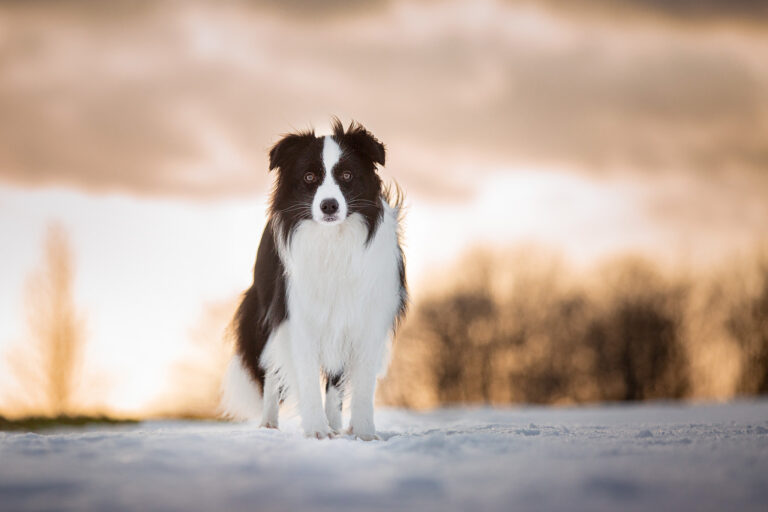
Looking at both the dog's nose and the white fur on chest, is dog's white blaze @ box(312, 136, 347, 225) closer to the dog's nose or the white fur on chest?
the dog's nose

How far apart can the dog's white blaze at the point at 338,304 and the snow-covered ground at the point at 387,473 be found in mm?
1016

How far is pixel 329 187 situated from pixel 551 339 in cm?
2431

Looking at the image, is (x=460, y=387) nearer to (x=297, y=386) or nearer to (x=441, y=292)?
(x=441, y=292)

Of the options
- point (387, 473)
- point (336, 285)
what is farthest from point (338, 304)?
point (387, 473)

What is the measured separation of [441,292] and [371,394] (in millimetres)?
22946

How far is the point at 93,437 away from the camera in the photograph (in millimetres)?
4055

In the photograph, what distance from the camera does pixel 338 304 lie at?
5.08 m

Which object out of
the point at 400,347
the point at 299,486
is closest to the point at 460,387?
the point at 400,347

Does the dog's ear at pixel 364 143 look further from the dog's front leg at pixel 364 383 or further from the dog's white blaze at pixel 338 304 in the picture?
the dog's front leg at pixel 364 383

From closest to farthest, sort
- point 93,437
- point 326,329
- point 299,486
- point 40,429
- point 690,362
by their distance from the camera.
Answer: point 299,486, point 93,437, point 326,329, point 40,429, point 690,362

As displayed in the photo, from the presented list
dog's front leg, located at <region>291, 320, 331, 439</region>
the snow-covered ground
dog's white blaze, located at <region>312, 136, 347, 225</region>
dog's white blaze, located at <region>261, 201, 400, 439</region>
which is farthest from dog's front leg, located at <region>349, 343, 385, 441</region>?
dog's white blaze, located at <region>312, 136, 347, 225</region>

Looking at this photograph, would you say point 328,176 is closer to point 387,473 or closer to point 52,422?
point 387,473

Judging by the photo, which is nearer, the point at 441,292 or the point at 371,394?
the point at 371,394

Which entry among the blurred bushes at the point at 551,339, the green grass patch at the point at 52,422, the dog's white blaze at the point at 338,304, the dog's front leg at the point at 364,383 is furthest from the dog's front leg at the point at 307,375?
the blurred bushes at the point at 551,339
